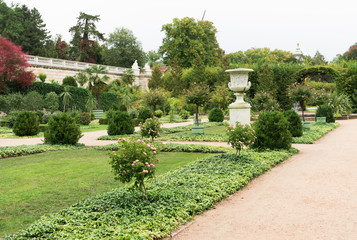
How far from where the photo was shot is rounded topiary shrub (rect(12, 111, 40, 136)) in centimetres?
1432

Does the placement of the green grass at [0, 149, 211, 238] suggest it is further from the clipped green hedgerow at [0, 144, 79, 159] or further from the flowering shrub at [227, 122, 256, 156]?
the flowering shrub at [227, 122, 256, 156]

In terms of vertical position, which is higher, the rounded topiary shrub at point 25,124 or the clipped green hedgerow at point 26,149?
the rounded topiary shrub at point 25,124

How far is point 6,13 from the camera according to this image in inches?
1421

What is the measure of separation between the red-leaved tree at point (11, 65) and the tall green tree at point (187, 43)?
1982 centimetres

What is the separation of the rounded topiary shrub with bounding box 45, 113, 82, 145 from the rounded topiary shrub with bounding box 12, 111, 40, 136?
388 cm

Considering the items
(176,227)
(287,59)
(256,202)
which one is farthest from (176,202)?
(287,59)

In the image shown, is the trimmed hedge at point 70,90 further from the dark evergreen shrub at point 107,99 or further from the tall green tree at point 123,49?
the tall green tree at point 123,49

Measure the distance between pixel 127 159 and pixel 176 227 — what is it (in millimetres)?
1059

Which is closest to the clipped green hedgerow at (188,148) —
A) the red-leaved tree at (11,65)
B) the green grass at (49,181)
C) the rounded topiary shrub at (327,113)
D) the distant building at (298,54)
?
the green grass at (49,181)

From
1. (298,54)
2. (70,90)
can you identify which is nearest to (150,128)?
(70,90)

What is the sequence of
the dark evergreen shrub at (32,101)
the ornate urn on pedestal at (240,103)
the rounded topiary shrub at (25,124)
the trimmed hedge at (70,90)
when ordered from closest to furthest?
the ornate urn on pedestal at (240,103) < the rounded topiary shrub at (25,124) < the dark evergreen shrub at (32,101) < the trimmed hedge at (70,90)

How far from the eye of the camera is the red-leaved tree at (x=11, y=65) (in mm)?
23188

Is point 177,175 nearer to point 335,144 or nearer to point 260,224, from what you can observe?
point 260,224

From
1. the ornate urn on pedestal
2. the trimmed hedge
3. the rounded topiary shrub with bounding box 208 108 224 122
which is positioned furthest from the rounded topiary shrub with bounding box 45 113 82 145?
the trimmed hedge
